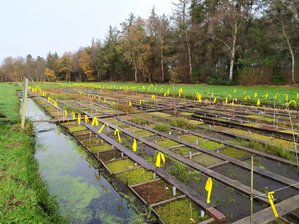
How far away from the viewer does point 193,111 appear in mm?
10969

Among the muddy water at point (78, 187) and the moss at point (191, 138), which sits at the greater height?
the moss at point (191, 138)

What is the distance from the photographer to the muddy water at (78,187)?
3650 millimetres

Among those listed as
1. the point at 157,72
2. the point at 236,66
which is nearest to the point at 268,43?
the point at 236,66

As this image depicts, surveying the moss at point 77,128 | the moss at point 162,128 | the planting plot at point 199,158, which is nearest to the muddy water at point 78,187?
the planting plot at point 199,158

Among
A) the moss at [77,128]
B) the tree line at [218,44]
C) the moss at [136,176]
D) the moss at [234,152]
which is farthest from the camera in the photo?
the tree line at [218,44]

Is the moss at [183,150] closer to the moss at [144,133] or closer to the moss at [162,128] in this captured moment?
the moss at [144,133]

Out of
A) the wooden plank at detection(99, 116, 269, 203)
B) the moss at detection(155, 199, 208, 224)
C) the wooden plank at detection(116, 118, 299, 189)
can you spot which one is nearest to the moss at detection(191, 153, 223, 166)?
the wooden plank at detection(116, 118, 299, 189)

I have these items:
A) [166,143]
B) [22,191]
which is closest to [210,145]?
[166,143]

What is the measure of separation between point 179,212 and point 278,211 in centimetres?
126

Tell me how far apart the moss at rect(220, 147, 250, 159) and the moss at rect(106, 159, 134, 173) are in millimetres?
2079

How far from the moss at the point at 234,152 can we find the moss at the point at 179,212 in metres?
2.25

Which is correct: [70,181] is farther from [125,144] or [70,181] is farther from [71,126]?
[71,126]

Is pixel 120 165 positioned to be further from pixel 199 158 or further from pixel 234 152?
pixel 234 152

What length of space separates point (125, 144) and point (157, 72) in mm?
29761
